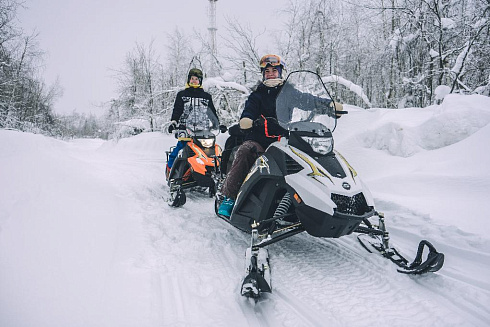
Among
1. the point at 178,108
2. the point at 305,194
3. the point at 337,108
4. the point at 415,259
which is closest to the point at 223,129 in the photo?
the point at 178,108

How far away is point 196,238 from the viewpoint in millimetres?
3010

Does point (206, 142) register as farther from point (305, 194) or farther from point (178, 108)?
point (305, 194)

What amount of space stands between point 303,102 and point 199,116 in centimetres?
285

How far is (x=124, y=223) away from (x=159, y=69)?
1909 cm

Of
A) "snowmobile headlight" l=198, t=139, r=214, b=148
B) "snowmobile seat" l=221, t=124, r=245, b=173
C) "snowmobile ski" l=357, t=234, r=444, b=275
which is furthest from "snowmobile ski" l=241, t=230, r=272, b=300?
"snowmobile headlight" l=198, t=139, r=214, b=148

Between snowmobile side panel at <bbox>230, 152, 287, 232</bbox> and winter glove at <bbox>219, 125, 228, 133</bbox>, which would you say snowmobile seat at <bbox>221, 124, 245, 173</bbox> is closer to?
winter glove at <bbox>219, 125, 228, 133</bbox>

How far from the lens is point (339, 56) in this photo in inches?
554

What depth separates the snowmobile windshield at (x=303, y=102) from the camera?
2.52 metres

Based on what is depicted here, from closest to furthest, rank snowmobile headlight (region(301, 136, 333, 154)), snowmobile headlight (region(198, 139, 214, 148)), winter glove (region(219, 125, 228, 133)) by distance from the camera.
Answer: snowmobile headlight (region(301, 136, 333, 154))
snowmobile headlight (region(198, 139, 214, 148))
winter glove (region(219, 125, 228, 133))

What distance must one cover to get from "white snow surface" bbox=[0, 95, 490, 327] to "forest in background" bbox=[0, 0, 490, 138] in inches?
188

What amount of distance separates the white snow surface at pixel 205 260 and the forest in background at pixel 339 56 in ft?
15.7

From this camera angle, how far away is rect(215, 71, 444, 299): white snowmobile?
197 centimetres

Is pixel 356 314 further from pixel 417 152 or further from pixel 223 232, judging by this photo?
pixel 417 152

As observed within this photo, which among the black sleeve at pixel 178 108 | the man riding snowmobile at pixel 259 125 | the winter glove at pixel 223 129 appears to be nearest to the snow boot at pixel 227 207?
the man riding snowmobile at pixel 259 125
